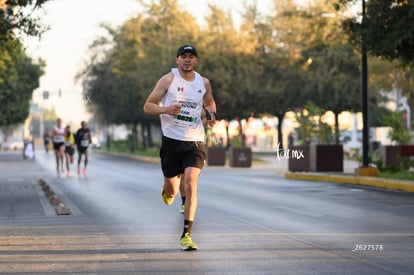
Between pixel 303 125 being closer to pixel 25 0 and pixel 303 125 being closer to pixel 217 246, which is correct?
pixel 25 0

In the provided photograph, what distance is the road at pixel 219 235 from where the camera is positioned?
28.6 ft

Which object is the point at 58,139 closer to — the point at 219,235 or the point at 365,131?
the point at 365,131

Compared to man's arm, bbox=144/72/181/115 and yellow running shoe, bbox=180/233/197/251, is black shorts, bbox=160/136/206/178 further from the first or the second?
yellow running shoe, bbox=180/233/197/251

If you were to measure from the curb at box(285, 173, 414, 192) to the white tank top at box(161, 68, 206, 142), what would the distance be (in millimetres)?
11594

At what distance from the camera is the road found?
8.70m

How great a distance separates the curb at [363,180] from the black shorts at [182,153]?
452 inches

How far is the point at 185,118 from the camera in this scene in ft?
33.2

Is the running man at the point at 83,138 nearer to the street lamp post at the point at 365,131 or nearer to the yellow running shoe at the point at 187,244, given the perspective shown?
the street lamp post at the point at 365,131

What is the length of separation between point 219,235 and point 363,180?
13.2 metres

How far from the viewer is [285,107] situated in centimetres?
6225

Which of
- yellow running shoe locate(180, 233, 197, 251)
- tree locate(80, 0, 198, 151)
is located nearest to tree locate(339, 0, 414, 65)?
yellow running shoe locate(180, 233, 197, 251)

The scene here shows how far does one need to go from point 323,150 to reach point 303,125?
2.24m

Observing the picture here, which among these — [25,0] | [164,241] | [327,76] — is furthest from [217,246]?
[327,76]

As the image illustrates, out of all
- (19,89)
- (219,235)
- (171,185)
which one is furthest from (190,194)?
(19,89)
